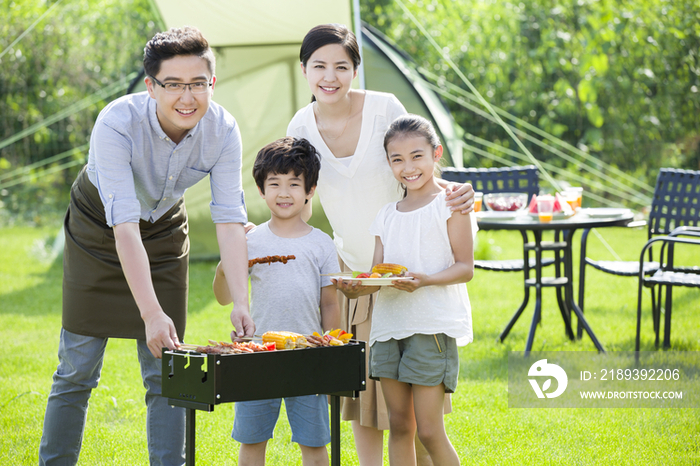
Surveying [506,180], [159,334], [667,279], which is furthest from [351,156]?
[506,180]

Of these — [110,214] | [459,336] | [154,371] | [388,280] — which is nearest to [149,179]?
[110,214]

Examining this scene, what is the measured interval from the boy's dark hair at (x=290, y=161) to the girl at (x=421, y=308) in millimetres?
239

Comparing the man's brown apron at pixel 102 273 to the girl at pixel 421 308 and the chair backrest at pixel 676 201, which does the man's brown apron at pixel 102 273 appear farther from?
the chair backrest at pixel 676 201

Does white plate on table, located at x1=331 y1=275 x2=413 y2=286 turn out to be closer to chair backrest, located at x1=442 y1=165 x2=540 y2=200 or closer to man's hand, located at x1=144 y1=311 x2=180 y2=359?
man's hand, located at x1=144 y1=311 x2=180 y2=359

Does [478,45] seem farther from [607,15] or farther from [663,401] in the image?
[663,401]

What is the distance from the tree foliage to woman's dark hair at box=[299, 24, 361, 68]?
274 inches

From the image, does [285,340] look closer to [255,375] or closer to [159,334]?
[255,375]

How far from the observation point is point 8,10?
9.33 m

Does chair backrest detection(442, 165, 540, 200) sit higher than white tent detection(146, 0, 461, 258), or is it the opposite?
white tent detection(146, 0, 461, 258)

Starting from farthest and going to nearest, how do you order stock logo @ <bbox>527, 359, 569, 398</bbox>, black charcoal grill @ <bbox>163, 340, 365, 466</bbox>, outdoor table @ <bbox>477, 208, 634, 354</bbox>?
outdoor table @ <bbox>477, 208, 634, 354</bbox> < stock logo @ <bbox>527, 359, 569, 398</bbox> < black charcoal grill @ <bbox>163, 340, 365, 466</bbox>

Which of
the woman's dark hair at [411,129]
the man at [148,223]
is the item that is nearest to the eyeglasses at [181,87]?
the man at [148,223]

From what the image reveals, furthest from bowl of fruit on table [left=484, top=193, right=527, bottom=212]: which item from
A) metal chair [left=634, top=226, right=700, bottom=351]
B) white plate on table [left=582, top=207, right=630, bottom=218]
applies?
metal chair [left=634, top=226, right=700, bottom=351]

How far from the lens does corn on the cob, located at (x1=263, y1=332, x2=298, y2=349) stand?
1.82 meters

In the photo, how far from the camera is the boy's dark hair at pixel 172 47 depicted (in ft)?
6.45
